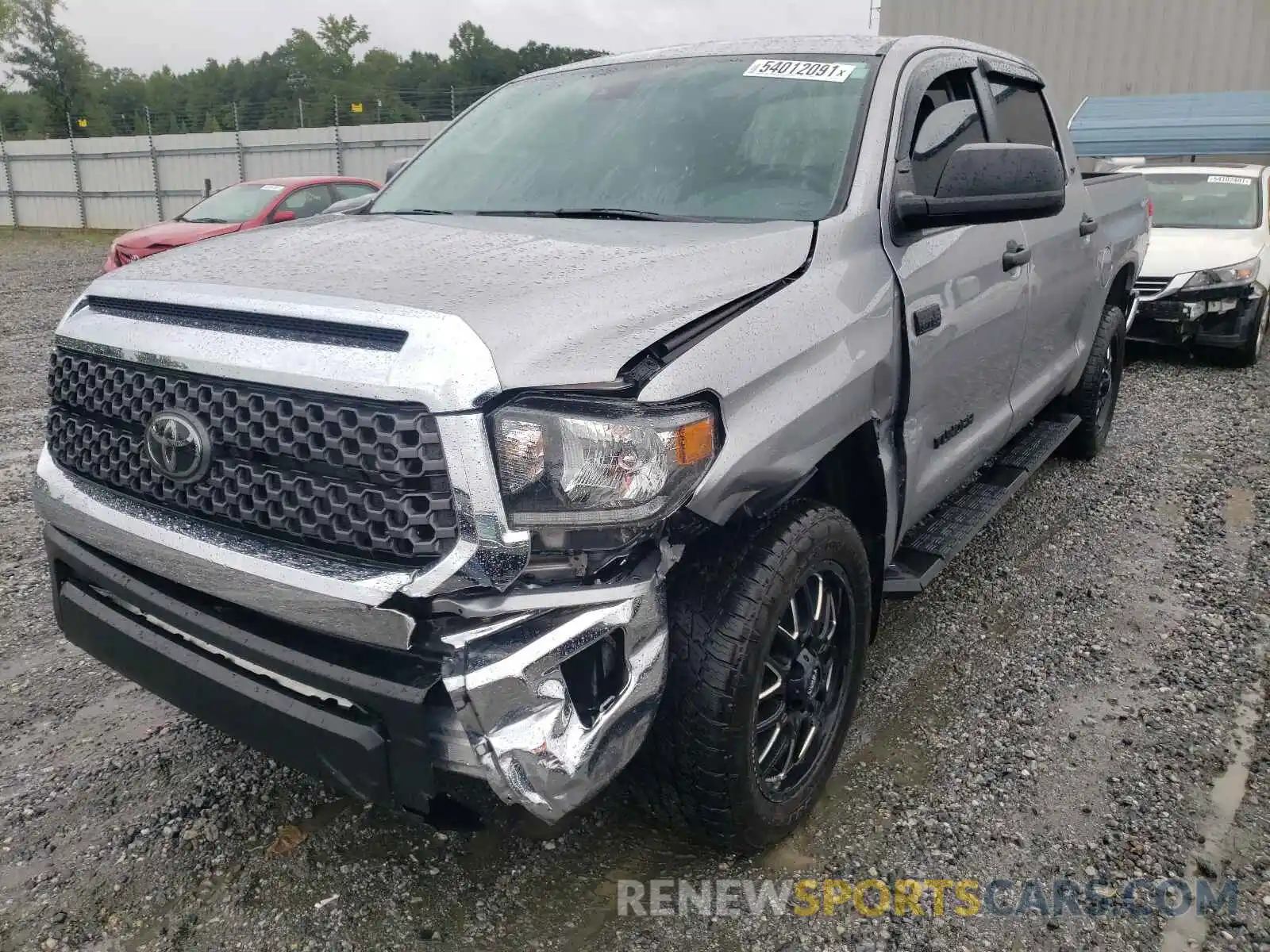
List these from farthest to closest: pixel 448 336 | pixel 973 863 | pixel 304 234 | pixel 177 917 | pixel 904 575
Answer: pixel 904 575 < pixel 304 234 < pixel 973 863 < pixel 177 917 < pixel 448 336

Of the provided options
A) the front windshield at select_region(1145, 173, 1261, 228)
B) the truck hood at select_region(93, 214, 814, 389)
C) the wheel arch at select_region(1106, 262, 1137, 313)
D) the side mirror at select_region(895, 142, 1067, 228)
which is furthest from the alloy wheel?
the front windshield at select_region(1145, 173, 1261, 228)

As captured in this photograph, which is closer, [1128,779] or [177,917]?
[177,917]

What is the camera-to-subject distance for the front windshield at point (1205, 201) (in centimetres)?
876

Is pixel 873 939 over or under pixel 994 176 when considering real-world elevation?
under

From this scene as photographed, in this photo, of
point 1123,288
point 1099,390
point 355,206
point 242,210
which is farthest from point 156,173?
point 1099,390

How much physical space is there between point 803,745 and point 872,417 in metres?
0.84

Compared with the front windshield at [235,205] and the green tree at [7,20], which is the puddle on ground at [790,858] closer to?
the front windshield at [235,205]

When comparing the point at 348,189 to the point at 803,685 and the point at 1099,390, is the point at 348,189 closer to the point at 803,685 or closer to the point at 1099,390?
the point at 1099,390

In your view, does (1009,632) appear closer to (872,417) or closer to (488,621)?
(872,417)

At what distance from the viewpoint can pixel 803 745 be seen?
2518mm

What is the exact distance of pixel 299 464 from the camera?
6.19ft

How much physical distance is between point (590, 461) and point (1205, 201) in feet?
30.1

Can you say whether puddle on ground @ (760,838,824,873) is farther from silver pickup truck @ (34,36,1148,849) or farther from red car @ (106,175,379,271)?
red car @ (106,175,379,271)

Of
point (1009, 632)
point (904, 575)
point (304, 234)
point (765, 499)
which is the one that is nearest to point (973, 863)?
point (904, 575)
